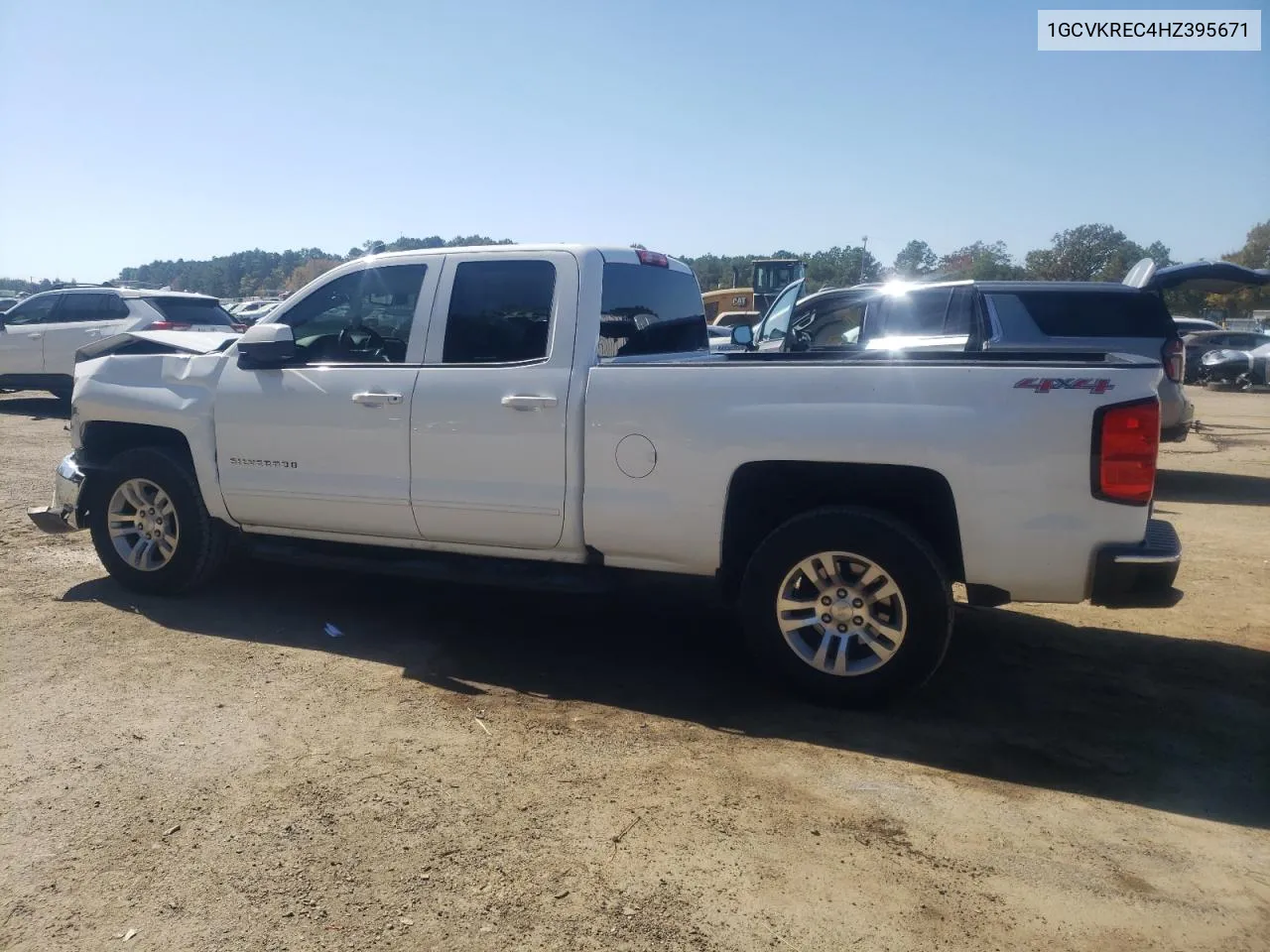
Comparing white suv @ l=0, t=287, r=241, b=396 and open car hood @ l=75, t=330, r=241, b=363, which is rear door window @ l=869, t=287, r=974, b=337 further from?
white suv @ l=0, t=287, r=241, b=396

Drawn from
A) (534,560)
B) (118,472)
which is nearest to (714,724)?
(534,560)

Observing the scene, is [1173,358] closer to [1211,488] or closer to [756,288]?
[1211,488]

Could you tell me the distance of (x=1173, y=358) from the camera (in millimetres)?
8898

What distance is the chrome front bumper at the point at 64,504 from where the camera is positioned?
6.02m

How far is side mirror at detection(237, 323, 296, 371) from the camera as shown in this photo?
17.4 ft

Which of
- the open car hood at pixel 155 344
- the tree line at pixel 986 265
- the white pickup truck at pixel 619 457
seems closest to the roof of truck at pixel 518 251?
the white pickup truck at pixel 619 457

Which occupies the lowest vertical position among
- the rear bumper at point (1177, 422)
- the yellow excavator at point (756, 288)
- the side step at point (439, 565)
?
the side step at point (439, 565)

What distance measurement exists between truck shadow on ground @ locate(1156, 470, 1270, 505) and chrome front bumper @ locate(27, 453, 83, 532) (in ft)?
29.1

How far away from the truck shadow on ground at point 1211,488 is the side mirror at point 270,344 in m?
7.84

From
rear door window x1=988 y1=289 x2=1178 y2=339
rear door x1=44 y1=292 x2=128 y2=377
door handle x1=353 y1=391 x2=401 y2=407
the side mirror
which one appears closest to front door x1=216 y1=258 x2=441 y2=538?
door handle x1=353 y1=391 x2=401 y2=407

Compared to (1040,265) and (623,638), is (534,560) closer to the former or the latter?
Answer: (623,638)

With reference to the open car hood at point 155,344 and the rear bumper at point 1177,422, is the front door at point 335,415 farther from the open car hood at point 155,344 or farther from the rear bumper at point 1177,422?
the rear bumper at point 1177,422

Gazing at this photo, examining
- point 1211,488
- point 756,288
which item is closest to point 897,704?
point 1211,488

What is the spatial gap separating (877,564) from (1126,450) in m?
1.05
